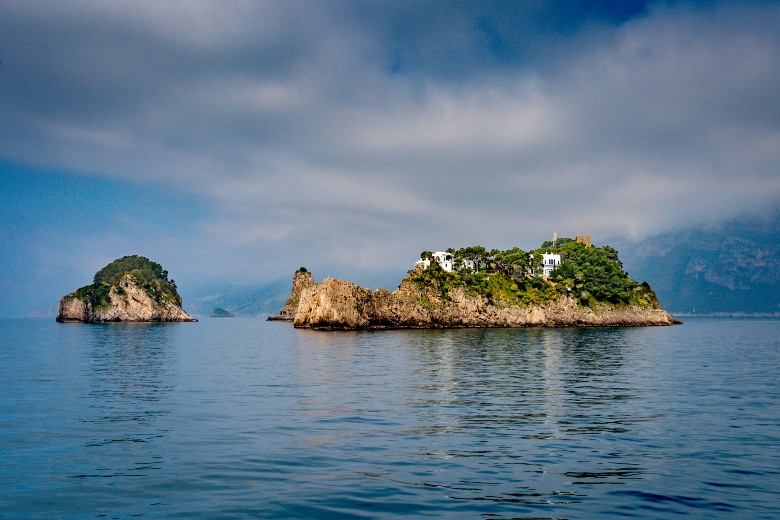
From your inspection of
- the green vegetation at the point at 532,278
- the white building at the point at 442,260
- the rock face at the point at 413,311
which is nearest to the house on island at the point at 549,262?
the green vegetation at the point at 532,278

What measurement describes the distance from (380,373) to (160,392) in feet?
58.7

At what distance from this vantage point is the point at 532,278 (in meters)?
175

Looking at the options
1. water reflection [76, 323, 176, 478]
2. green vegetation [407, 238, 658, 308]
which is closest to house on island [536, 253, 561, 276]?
green vegetation [407, 238, 658, 308]

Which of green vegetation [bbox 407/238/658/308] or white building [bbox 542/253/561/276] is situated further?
white building [bbox 542/253/561/276]

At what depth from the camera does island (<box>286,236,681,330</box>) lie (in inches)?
5556

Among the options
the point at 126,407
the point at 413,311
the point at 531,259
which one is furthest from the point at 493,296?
the point at 126,407

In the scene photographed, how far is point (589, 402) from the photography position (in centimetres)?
3162

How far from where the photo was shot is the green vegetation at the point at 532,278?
501 feet

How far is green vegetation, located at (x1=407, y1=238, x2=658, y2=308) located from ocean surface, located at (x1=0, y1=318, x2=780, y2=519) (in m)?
108

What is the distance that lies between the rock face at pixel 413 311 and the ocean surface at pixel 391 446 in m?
92.3

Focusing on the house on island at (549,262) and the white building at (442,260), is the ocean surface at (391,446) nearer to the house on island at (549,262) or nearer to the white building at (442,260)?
the white building at (442,260)

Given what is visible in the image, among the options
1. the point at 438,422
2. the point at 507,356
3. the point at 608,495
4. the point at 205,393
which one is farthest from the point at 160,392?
the point at 507,356

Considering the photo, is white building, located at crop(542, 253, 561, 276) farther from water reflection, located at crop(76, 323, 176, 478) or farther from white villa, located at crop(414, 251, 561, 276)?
water reflection, located at crop(76, 323, 176, 478)

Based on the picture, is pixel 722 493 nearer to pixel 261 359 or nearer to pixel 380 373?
pixel 380 373
